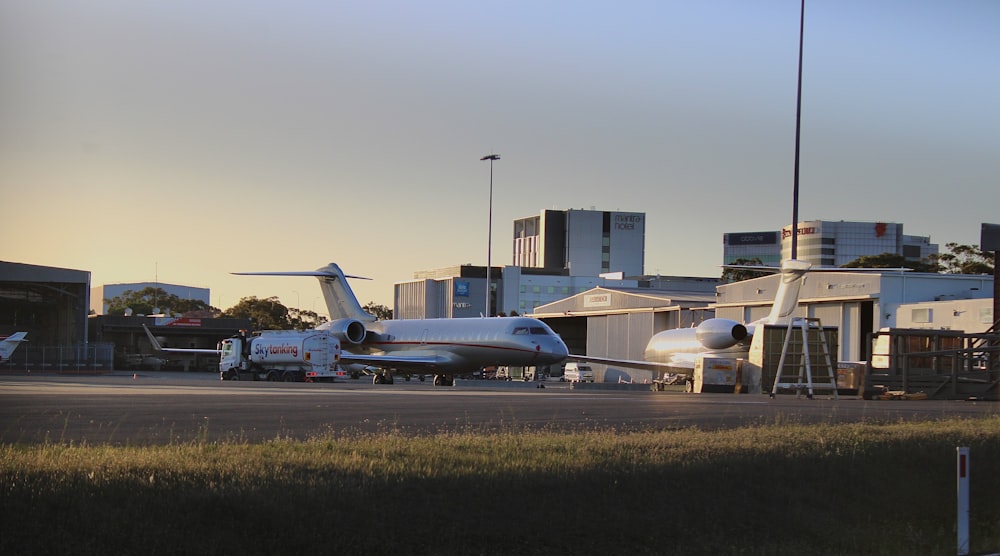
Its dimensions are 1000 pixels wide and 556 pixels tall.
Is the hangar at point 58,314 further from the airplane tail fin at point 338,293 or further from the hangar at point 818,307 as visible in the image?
the hangar at point 818,307

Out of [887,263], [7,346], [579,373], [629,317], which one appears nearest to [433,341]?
[7,346]

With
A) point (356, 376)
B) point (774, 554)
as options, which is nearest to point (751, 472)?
point (774, 554)

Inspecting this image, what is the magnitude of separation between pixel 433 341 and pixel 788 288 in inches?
682

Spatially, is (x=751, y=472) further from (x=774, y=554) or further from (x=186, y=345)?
(x=186, y=345)

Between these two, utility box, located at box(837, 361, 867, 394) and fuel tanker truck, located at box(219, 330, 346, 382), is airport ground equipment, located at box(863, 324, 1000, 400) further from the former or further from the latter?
fuel tanker truck, located at box(219, 330, 346, 382)

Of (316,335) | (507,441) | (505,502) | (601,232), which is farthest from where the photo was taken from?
(601,232)

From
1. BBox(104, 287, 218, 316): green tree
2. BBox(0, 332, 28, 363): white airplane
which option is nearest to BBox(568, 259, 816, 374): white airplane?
BBox(0, 332, 28, 363): white airplane

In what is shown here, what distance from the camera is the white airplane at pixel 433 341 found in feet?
163

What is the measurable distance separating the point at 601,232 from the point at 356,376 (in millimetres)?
89148

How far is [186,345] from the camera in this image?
118 metres

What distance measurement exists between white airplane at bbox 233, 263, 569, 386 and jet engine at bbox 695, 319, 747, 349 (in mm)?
6410

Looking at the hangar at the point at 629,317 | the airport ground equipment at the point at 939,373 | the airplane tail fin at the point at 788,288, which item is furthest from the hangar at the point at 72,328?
the hangar at the point at 629,317

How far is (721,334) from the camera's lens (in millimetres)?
46219

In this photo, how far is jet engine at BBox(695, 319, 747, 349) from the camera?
45.8 metres
